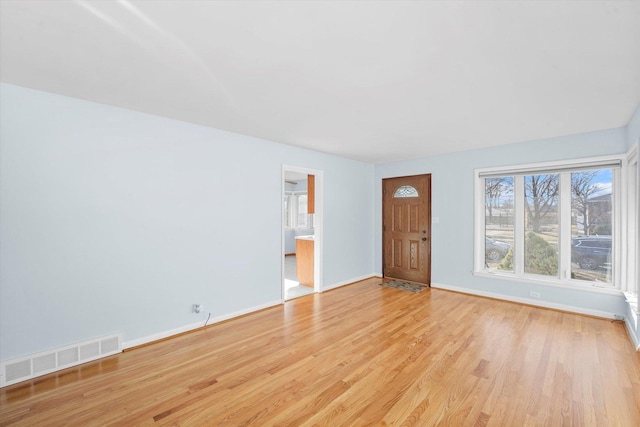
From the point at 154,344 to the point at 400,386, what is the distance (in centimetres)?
252

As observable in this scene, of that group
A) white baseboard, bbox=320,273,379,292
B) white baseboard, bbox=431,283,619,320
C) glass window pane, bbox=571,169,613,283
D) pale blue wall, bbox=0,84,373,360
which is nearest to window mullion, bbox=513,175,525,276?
white baseboard, bbox=431,283,619,320

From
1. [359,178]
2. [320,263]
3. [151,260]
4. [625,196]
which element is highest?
[359,178]

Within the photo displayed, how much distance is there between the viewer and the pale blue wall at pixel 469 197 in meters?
3.70

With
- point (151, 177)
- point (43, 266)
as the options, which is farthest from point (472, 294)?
point (43, 266)

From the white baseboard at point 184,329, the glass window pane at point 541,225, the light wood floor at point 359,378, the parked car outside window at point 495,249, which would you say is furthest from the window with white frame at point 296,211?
the glass window pane at point 541,225

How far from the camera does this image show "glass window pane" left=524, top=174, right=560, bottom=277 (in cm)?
412

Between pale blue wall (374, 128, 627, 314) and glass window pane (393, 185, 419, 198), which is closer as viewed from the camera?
pale blue wall (374, 128, 627, 314)

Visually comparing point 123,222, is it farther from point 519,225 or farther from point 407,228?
point 519,225

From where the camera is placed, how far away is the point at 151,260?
3.08m

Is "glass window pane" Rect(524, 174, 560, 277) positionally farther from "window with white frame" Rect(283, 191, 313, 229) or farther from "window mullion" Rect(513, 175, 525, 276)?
"window with white frame" Rect(283, 191, 313, 229)

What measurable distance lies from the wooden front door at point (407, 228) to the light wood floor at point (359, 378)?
6.10 ft

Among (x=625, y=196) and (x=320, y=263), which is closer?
(x=625, y=196)

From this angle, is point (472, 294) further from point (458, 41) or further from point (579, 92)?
point (458, 41)

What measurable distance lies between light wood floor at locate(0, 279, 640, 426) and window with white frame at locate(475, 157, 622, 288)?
2.51 ft
